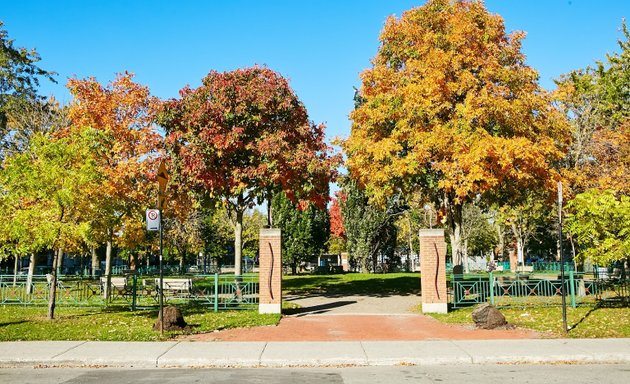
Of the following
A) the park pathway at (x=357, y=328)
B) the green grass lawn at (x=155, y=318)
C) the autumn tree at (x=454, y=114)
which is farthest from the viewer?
the autumn tree at (x=454, y=114)

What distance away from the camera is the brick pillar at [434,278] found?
17375mm

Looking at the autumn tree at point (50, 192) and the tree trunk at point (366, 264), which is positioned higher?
the autumn tree at point (50, 192)

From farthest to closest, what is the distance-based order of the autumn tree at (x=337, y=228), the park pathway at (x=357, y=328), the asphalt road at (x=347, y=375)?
1. the autumn tree at (x=337, y=228)
2. the park pathway at (x=357, y=328)
3. the asphalt road at (x=347, y=375)

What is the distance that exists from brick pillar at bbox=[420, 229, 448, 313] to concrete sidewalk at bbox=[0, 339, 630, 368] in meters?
5.30

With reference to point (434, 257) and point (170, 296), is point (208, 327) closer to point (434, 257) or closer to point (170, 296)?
point (170, 296)

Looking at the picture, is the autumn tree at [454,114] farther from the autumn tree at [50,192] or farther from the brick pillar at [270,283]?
the autumn tree at [50,192]

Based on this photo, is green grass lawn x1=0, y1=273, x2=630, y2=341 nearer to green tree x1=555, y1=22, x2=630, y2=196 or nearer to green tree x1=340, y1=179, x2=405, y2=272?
green tree x1=555, y1=22, x2=630, y2=196

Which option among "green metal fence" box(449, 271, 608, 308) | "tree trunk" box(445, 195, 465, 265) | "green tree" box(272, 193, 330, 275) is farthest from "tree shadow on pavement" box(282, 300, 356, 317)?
Answer: "green tree" box(272, 193, 330, 275)

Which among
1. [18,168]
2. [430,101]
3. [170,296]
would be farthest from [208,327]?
[430,101]

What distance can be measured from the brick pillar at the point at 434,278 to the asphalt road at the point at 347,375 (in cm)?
731

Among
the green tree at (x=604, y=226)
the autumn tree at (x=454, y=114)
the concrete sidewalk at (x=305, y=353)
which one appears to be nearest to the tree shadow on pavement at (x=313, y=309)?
the autumn tree at (x=454, y=114)

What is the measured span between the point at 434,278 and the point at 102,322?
1035 centimetres

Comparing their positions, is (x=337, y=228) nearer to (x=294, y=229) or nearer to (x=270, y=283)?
(x=294, y=229)

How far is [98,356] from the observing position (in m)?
10.5
